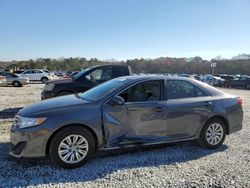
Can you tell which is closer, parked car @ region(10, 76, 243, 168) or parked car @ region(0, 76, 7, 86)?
parked car @ region(10, 76, 243, 168)

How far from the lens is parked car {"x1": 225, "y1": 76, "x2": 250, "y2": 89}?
35169 millimetres

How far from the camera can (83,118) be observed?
4.62 m

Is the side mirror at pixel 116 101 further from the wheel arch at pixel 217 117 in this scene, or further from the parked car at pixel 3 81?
the parked car at pixel 3 81

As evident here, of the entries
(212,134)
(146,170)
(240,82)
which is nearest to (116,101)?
(146,170)

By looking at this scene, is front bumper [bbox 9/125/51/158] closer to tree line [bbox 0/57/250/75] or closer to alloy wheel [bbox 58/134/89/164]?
alloy wheel [bbox 58/134/89/164]

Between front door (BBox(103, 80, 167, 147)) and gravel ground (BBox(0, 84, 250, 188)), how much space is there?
0.40 metres

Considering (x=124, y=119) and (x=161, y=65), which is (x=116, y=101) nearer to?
(x=124, y=119)

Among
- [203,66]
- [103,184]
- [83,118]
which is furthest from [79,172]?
[203,66]

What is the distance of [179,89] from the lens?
5.61 meters

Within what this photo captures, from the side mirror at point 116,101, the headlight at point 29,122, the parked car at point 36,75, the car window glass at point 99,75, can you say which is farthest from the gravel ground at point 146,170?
the parked car at point 36,75

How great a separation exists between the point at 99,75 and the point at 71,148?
5496 millimetres

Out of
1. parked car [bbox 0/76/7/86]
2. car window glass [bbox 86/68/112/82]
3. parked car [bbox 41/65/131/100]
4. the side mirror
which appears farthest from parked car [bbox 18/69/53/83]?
the side mirror

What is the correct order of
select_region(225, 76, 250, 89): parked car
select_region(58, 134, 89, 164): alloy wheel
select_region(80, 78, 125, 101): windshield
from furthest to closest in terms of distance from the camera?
select_region(225, 76, 250, 89): parked car < select_region(80, 78, 125, 101): windshield < select_region(58, 134, 89, 164): alloy wheel

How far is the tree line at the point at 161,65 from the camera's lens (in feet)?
257
